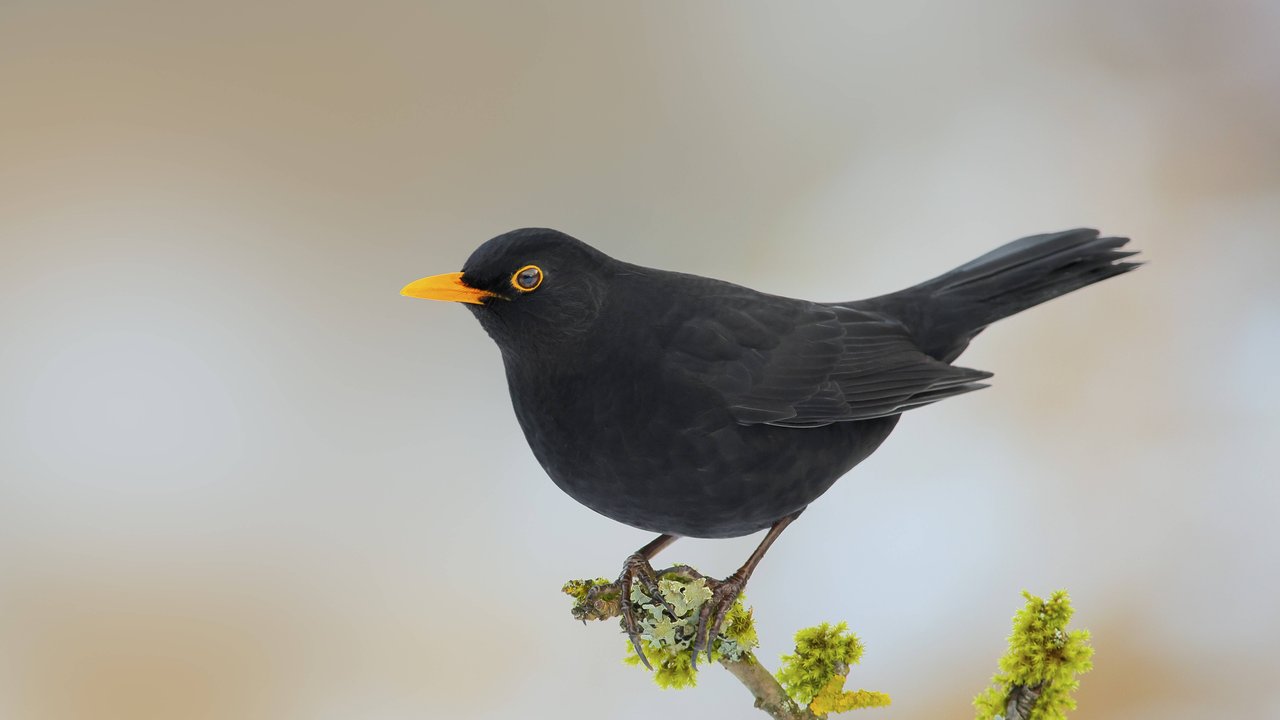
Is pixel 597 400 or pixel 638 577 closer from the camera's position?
pixel 597 400

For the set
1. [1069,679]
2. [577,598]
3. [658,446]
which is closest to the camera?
[1069,679]

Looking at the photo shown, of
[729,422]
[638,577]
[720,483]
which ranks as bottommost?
[638,577]

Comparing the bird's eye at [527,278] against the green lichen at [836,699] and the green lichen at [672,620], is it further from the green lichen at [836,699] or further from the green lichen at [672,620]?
the green lichen at [836,699]

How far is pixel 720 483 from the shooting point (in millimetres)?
2098

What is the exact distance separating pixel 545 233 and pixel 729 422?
56 centimetres

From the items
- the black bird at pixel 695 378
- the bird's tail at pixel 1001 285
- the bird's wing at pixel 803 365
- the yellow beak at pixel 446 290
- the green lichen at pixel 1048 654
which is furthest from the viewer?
the bird's tail at pixel 1001 285

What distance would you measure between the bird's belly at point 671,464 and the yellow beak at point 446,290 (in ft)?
0.89

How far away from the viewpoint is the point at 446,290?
2.03 metres

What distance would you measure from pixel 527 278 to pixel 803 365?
667mm

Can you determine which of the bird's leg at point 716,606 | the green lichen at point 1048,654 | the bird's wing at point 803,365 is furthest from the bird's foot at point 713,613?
the green lichen at point 1048,654

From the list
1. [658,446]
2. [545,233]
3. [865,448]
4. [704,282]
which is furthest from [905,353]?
[545,233]

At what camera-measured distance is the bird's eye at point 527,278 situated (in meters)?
2.11

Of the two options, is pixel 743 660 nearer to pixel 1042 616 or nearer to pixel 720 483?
pixel 720 483

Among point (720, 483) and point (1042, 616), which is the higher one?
point (720, 483)
